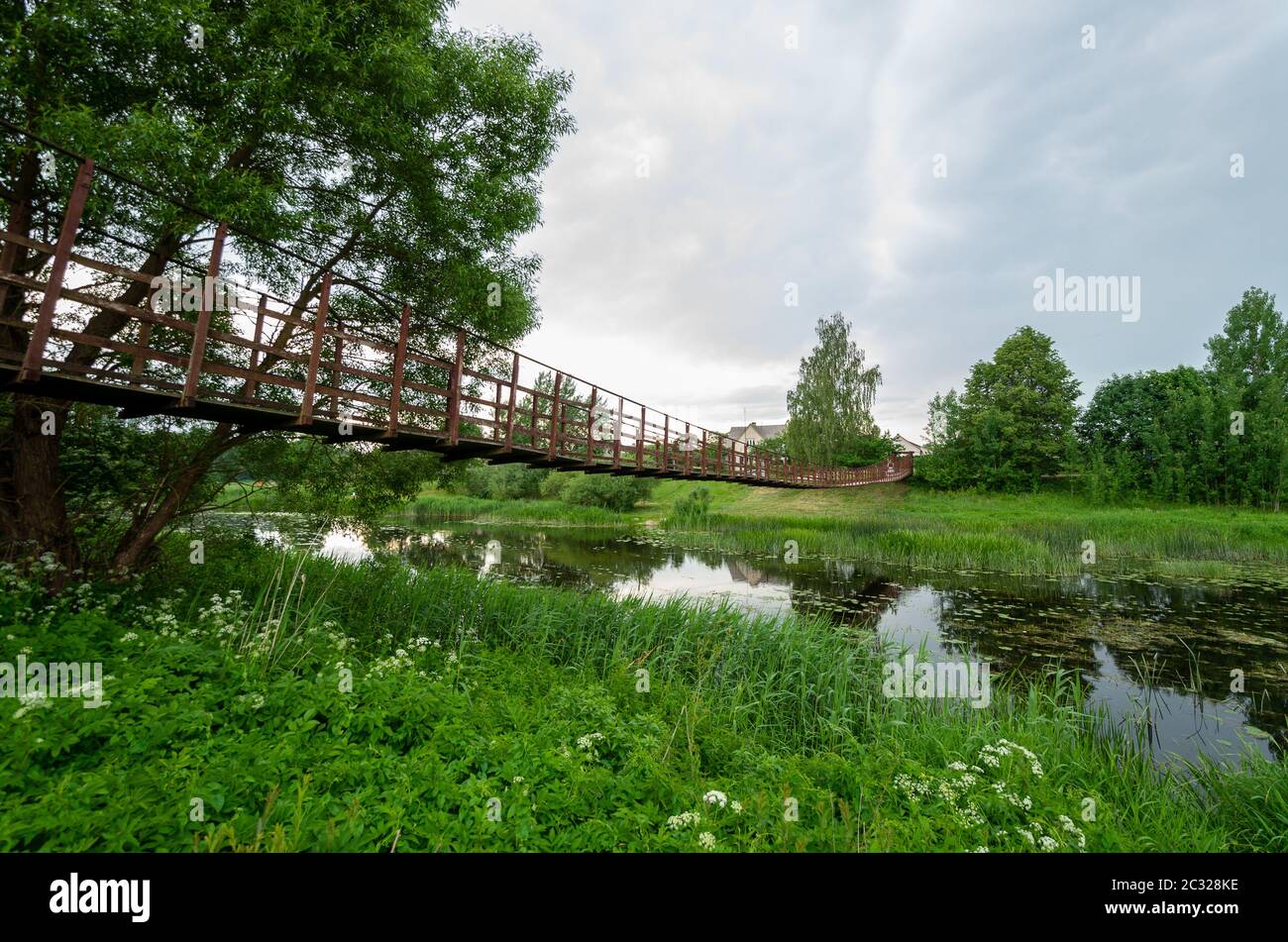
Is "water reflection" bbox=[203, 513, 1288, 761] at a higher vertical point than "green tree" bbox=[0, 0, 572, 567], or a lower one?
lower

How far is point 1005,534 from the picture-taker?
20.3 metres

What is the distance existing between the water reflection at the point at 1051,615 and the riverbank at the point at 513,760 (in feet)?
5.90

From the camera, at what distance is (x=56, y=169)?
17.2ft

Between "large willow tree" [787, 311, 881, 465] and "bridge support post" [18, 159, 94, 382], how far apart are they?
121 feet

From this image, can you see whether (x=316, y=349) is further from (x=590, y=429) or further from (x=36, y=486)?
(x=590, y=429)

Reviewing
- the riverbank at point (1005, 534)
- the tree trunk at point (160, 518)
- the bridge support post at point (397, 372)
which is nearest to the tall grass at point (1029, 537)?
the riverbank at point (1005, 534)

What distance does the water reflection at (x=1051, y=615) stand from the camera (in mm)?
6625

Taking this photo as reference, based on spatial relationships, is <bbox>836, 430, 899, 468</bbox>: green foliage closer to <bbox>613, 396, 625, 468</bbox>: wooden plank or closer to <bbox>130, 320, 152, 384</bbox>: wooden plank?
<bbox>613, 396, 625, 468</bbox>: wooden plank

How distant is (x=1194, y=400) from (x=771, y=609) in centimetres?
3565

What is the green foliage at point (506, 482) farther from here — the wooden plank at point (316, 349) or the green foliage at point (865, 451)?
the wooden plank at point (316, 349)

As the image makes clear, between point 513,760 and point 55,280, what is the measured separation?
5.28m

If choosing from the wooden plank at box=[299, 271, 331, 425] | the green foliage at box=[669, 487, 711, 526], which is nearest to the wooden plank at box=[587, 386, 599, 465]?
the wooden plank at box=[299, 271, 331, 425]

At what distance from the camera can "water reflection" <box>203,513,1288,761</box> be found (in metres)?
6.62

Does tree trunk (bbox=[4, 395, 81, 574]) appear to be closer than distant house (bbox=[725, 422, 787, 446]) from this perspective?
Yes
